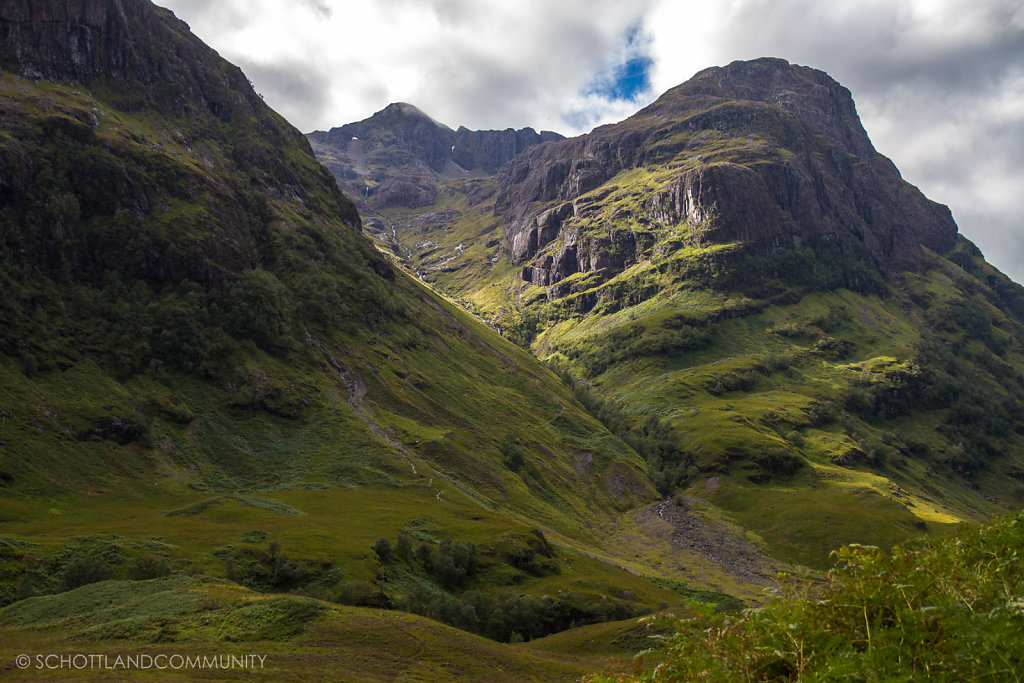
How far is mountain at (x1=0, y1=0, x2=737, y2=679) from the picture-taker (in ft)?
166

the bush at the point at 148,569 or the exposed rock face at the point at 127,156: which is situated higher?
the exposed rock face at the point at 127,156

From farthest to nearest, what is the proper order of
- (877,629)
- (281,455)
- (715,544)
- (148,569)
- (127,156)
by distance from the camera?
1. (127,156)
2. (715,544)
3. (281,455)
4. (148,569)
5. (877,629)

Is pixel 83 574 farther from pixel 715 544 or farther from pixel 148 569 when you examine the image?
pixel 715 544

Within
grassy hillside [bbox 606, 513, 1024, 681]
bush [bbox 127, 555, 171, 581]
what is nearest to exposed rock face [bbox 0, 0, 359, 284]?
bush [bbox 127, 555, 171, 581]

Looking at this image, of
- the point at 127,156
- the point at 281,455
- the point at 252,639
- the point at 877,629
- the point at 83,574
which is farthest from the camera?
the point at 127,156

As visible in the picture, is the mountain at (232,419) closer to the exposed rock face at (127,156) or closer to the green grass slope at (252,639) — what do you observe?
the green grass slope at (252,639)

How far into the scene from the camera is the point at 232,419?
10450 cm

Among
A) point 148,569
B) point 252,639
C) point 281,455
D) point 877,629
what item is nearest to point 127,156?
point 281,455

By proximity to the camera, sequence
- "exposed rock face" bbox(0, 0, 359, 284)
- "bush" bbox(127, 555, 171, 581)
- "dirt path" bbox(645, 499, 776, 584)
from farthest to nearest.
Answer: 1. "dirt path" bbox(645, 499, 776, 584)
2. "exposed rock face" bbox(0, 0, 359, 284)
3. "bush" bbox(127, 555, 171, 581)

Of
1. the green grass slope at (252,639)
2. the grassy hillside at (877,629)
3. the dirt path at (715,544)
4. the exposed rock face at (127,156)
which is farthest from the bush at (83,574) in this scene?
the dirt path at (715,544)

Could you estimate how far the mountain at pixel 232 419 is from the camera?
50656 mm

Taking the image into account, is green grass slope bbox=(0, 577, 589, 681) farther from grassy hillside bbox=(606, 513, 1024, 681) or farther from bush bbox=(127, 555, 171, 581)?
A: grassy hillside bbox=(606, 513, 1024, 681)

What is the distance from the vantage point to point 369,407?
125812 mm

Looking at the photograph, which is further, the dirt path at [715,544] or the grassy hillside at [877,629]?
the dirt path at [715,544]
